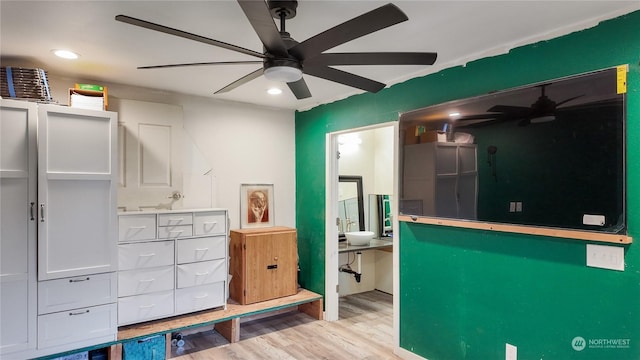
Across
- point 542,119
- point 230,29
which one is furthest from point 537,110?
point 230,29

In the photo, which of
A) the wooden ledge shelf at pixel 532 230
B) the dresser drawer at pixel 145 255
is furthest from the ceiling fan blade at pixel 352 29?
the dresser drawer at pixel 145 255

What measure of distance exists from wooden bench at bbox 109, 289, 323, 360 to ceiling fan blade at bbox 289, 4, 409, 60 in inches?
97.4

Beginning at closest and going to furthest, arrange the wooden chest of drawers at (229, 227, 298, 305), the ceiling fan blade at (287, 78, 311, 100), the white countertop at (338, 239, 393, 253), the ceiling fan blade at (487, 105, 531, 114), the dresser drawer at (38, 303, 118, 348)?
the ceiling fan blade at (287, 78, 311, 100), the ceiling fan blade at (487, 105, 531, 114), the dresser drawer at (38, 303, 118, 348), the wooden chest of drawers at (229, 227, 298, 305), the white countertop at (338, 239, 393, 253)

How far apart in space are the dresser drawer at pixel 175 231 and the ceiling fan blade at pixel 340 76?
6.42 ft

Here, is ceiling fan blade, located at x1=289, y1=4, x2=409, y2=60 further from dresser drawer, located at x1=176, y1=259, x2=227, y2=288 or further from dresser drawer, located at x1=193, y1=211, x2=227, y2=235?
dresser drawer, located at x1=176, y1=259, x2=227, y2=288

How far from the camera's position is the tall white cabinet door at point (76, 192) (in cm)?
251

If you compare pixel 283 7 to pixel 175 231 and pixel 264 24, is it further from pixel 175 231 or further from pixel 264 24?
pixel 175 231

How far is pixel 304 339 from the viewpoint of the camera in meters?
3.41

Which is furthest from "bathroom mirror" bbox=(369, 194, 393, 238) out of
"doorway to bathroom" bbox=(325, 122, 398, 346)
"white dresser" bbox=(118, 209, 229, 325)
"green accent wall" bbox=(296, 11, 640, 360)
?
"white dresser" bbox=(118, 209, 229, 325)

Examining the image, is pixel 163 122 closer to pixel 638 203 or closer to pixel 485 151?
pixel 485 151

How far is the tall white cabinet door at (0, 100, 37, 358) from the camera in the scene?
7.82 feet

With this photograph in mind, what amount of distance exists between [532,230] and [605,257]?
1.19 feet

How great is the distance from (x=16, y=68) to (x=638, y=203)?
3.83 m

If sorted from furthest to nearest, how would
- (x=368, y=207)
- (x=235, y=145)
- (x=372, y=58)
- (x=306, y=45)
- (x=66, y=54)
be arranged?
(x=368, y=207), (x=235, y=145), (x=66, y=54), (x=372, y=58), (x=306, y=45)
